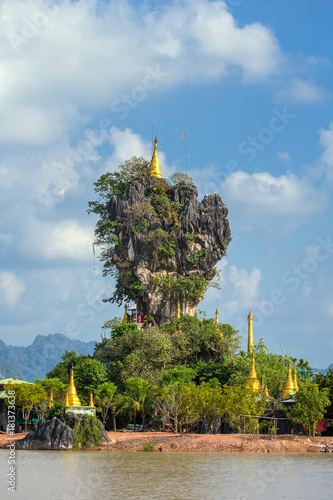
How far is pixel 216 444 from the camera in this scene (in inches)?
1280

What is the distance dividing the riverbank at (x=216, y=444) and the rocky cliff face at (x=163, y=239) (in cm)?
2251

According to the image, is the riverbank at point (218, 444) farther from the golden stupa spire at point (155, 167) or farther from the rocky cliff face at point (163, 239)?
the golden stupa spire at point (155, 167)

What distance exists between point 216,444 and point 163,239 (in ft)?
86.6

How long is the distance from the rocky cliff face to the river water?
2622cm

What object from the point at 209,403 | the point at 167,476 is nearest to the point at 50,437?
the point at 209,403

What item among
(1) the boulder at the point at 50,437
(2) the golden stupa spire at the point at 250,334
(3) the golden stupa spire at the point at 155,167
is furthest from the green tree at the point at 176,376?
(3) the golden stupa spire at the point at 155,167

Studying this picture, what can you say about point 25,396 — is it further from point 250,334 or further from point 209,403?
point 250,334

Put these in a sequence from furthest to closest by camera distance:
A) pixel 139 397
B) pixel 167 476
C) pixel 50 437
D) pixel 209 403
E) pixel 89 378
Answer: pixel 89 378 → pixel 139 397 → pixel 209 403 → pixel 50 437 → pixel 167 476

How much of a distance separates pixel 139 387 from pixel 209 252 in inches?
802

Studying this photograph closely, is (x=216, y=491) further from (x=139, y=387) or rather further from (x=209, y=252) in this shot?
(x=209, y=252)

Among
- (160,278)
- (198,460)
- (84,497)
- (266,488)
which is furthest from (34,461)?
(160,278)

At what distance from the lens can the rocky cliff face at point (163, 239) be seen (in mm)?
56281

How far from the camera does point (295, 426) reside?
123 ft

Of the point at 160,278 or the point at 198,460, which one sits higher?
the point at 160,278
